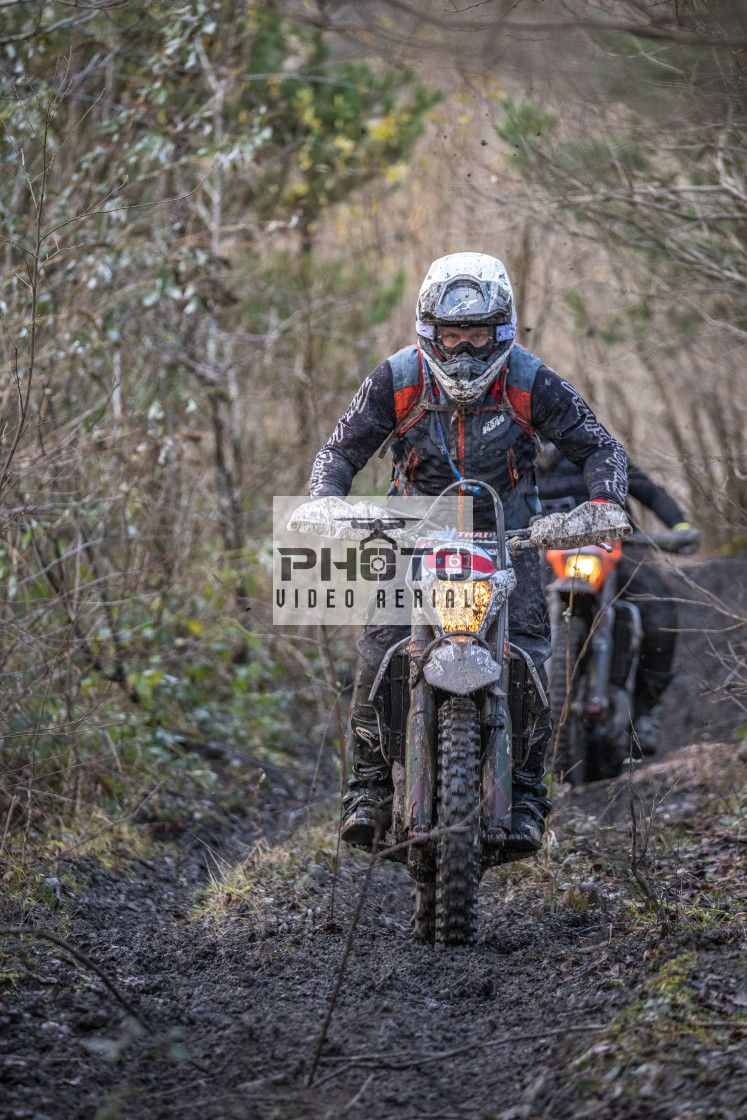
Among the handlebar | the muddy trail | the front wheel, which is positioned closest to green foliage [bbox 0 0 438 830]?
the muddy trail

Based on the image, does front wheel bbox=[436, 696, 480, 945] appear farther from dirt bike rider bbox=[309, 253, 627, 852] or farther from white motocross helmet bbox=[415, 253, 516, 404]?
white motocross helmet bbox=[415, 253, 516, 404]

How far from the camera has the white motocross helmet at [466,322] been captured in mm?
4355

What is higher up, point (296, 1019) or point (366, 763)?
point (366, 763)

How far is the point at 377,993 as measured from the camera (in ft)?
11.9

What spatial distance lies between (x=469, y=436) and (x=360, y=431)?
434 mm

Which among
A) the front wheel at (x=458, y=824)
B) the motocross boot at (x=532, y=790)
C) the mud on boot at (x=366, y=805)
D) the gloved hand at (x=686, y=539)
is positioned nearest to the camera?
the front wheel at (x=458, y=824)

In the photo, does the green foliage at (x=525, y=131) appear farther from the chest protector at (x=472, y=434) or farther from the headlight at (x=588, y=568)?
the chest protector at (x=472, y=434)

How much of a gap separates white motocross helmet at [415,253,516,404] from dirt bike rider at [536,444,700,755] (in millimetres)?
2379

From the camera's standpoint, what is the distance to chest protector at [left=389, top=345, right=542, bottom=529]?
178 inches

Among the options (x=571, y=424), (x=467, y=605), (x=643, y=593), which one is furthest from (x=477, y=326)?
(x=643, y=593)

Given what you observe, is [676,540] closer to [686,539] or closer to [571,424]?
[686,539]

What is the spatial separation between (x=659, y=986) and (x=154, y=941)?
6.12ft

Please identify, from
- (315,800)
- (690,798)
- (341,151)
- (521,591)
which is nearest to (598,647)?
(690,798)

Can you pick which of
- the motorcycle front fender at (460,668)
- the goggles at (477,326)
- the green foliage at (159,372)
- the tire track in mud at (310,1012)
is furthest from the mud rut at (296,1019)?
the goggles at (477,326)
